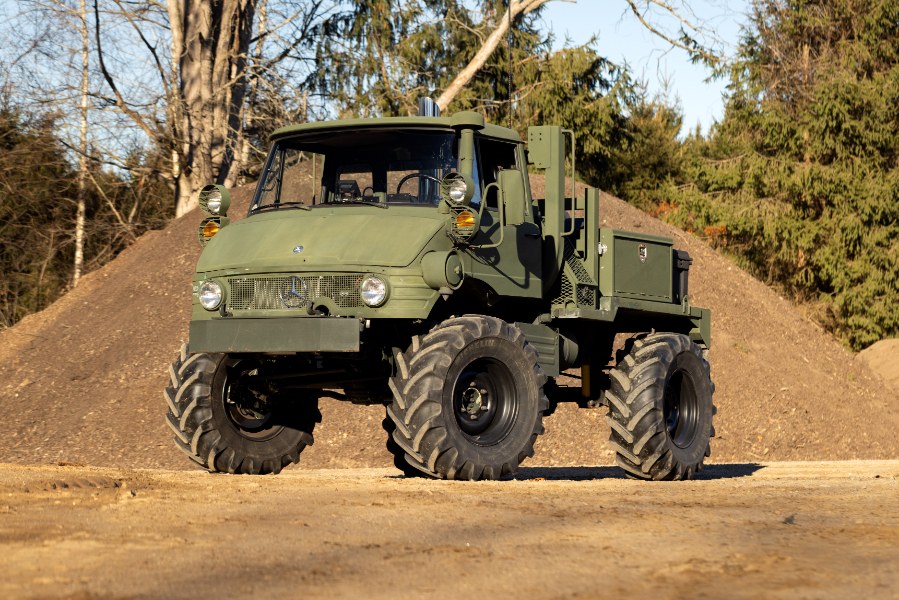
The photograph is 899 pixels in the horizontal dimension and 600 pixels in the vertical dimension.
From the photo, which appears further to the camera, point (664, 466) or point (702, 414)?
point (702, 414)

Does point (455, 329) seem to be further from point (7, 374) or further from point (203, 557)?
point (7, 374)

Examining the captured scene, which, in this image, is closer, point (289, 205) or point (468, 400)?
point (468, 400)

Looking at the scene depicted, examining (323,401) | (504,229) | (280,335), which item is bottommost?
(323,401)

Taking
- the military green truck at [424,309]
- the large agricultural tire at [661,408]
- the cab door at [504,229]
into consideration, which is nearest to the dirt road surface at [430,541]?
the military green truck at [424,309]

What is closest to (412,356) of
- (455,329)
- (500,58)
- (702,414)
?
(455,329)

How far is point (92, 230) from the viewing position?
103 feet

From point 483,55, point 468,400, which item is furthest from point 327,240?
point 483,55

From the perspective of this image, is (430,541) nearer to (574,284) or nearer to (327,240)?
(327,240)

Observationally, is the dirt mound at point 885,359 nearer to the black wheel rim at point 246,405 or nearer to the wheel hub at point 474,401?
the black wheel rim at point 246,405

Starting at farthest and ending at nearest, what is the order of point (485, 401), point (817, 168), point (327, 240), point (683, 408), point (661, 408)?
point (817, 168) → point (683, 408) → point (661, 408) → point (485, 401) → point (327, 240)

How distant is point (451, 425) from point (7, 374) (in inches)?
571

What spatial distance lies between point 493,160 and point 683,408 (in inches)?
134

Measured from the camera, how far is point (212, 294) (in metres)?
11.3

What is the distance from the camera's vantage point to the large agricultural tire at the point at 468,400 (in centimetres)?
1042
